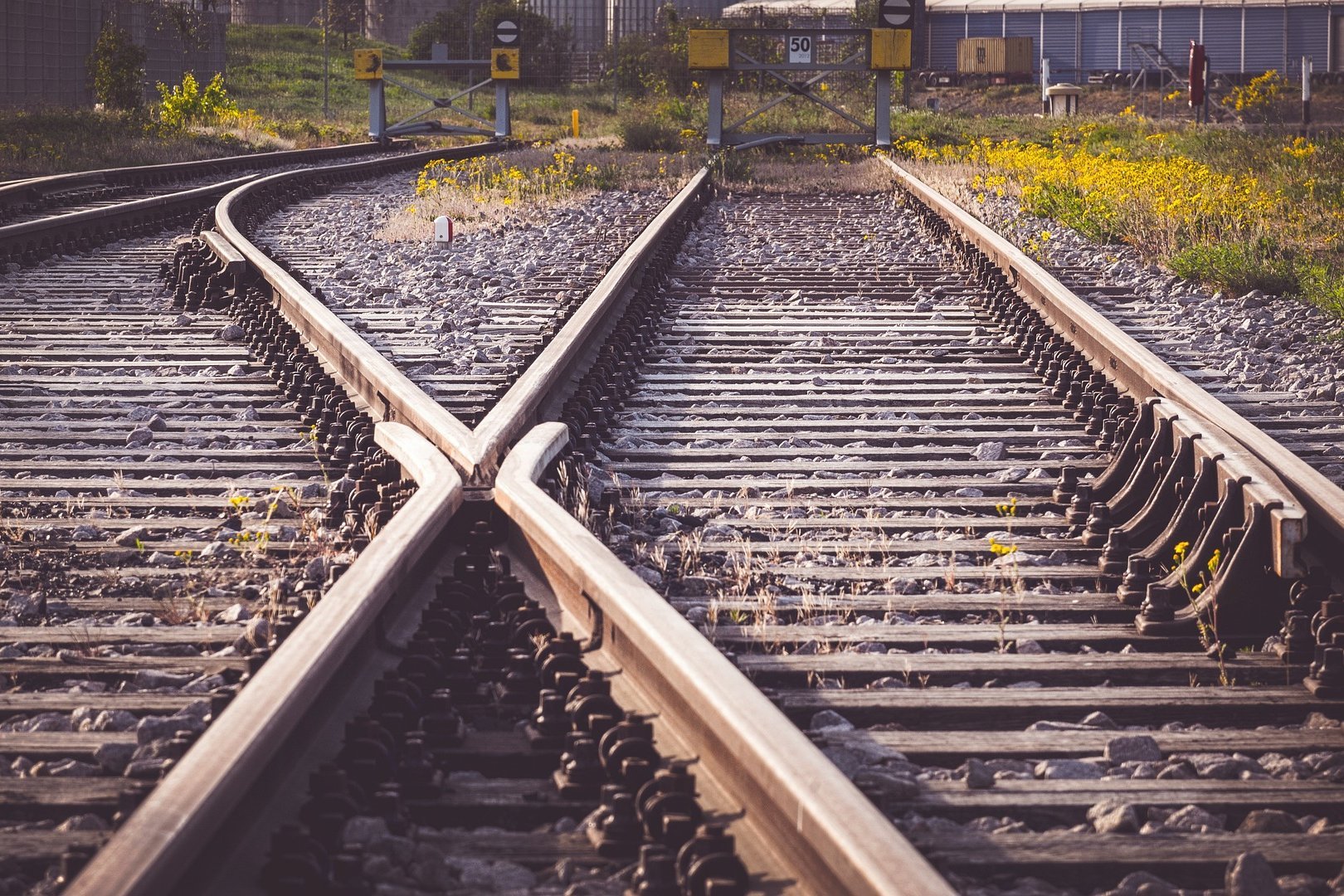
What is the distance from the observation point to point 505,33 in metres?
31.8

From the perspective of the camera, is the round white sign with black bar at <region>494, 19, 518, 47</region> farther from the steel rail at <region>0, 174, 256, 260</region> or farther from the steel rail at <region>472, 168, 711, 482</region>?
the steel rail at <region>472, 168, 711, 482</region>

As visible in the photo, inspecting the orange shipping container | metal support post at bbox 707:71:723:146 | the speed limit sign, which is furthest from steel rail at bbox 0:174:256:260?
the orange shipping container

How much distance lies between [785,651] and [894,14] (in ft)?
67.3

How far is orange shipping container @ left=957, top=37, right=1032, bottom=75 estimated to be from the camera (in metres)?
59.2

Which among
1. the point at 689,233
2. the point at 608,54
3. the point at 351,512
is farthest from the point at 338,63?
the point at 351,512

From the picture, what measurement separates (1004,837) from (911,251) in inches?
348

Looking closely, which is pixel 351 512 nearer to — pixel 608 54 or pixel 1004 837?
pixel 1004 837

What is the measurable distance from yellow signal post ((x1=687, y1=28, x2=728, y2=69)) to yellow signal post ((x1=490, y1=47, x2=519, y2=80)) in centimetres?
991

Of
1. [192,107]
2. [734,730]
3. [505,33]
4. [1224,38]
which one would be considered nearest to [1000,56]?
[1224,38]

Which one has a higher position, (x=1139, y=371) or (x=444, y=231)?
(x=444, y=231)

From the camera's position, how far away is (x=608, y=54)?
199ft

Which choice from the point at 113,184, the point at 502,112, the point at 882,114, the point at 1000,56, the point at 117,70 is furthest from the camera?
the point at 1000,56

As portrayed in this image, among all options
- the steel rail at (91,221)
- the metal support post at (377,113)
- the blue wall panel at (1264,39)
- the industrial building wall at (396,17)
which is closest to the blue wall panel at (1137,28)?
the blue wall panel at (1264,39)

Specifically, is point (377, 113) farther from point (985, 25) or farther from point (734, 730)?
point (985, 25)
